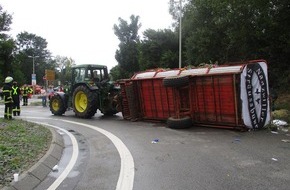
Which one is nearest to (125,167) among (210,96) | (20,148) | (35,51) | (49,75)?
(20,148)

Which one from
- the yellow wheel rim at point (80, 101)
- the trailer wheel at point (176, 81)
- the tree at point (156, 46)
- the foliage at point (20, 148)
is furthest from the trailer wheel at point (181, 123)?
the tree at point (156, 46)

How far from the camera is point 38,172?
610cm

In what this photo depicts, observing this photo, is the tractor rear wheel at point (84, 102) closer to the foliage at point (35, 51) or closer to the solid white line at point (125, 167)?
the solid white line at point (125, 167)

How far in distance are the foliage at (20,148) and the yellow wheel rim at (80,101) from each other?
4526 millimetres

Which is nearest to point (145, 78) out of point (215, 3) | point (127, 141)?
point (127, 141)

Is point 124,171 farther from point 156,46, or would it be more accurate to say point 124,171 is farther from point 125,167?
point 156,46

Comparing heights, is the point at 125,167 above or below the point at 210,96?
below

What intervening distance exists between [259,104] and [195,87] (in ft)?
7.06

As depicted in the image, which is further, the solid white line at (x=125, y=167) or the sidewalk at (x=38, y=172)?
the solid white line at (x=125, y=167)

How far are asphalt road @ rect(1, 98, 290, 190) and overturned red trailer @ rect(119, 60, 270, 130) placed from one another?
0.49m

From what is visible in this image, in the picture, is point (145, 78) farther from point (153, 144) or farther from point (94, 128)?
point (153, 144)

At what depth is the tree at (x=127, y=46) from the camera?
2374 inches

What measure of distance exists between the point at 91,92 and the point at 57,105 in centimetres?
347

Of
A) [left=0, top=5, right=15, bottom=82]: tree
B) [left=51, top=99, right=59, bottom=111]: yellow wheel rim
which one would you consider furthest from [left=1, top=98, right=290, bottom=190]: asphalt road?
[left=0, top=5, right=15, bottom=82]: tree
